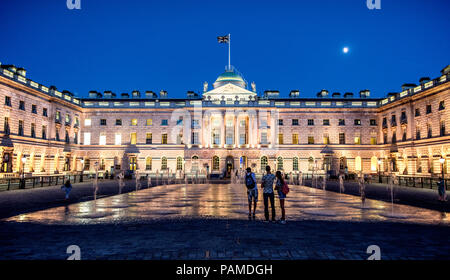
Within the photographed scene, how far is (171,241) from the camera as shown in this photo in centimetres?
773

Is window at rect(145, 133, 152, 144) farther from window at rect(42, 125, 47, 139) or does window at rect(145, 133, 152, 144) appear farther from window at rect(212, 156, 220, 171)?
window at rect(42, 125, 47, 139)

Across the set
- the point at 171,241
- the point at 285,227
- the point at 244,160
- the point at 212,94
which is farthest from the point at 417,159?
the point at 171,241

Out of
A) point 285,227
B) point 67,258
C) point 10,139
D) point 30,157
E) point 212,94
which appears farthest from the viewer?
point 212,94

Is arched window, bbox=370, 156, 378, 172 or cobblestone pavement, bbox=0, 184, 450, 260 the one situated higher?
arched window, bbox=370, 156, 378, 172

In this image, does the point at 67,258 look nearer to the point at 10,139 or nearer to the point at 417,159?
the point at 10,139

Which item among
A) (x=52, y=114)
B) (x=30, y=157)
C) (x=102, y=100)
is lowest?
(x=30, y=157)

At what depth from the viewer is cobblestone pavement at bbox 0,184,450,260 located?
664cm

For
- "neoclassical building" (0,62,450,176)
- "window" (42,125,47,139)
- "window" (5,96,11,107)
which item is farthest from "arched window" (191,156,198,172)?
"window" (5,96,11,107)

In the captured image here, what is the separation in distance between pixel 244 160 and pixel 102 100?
32.0 meters

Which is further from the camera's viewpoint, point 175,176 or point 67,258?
point 175,176

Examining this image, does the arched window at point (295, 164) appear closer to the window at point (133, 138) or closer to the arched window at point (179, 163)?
the arched window at point (179, 163)

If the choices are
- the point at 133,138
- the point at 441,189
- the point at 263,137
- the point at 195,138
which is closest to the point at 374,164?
the point at 263,137

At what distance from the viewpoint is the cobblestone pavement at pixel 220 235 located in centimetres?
664
